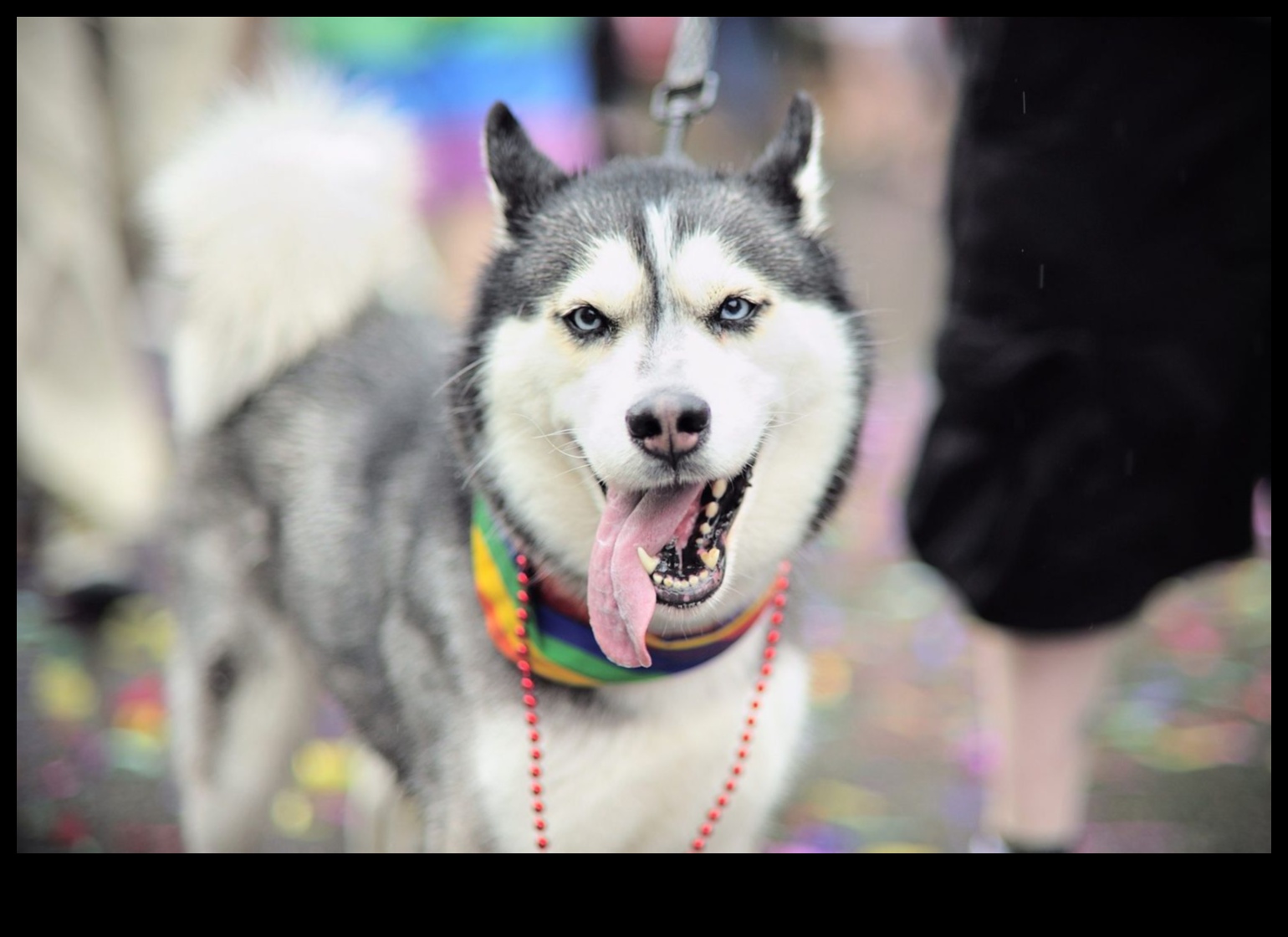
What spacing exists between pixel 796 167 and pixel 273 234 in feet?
3.92

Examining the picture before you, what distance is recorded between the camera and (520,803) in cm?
201

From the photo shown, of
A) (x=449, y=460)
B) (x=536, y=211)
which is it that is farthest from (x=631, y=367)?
(x=449, y=460)

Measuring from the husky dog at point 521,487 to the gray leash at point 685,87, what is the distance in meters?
0.24

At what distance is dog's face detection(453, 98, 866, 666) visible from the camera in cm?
175

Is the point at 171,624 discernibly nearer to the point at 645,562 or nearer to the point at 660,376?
the point at 645,562

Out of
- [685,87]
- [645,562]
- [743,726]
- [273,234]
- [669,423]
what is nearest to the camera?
[669,423]

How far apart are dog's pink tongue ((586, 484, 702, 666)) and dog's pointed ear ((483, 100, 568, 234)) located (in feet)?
1.70

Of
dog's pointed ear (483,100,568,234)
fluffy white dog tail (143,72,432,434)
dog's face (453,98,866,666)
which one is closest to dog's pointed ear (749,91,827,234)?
dog's face (453,98,866,666)

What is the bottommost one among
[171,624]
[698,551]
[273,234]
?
[171,624]

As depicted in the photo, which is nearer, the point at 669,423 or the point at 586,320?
the point at 669,423

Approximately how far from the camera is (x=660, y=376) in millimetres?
1719

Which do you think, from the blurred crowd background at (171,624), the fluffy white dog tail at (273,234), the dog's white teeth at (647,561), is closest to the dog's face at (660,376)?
the dog's white teeth at (647,561)

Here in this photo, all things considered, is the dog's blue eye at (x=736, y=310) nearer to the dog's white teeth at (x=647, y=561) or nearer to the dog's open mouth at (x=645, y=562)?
the dog's open mouth at (x=645, y=562)

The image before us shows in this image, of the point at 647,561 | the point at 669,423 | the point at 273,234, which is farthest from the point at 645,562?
the point at 273,234
